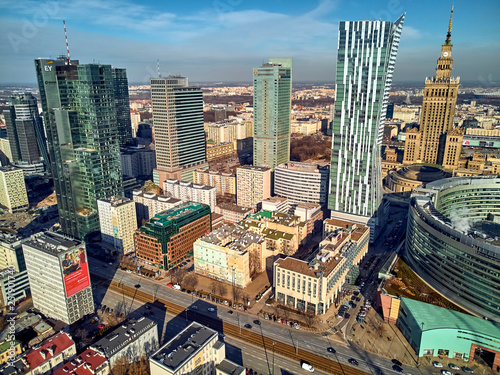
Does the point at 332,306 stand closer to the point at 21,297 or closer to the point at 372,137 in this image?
the point at 372,137

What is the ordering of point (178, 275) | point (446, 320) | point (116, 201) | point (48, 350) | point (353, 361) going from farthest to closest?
1. point (116, 201)
2. point (178, 275)
3. point (446, 320)
4. point (353, 361)
5. point (48, 350)

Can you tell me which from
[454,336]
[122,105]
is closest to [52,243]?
[454,336]

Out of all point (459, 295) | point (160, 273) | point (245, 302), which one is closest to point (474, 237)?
point (459, 295)

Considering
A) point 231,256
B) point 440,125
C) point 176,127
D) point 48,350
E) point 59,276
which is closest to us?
point 48,350

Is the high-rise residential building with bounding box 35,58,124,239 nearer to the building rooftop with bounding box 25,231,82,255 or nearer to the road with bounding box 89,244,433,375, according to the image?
the road with bounding box 89,244,433,375

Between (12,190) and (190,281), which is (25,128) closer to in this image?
(12,190)

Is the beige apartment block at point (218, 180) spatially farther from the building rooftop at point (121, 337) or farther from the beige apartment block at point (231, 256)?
the building rooftop at point (121, 337)

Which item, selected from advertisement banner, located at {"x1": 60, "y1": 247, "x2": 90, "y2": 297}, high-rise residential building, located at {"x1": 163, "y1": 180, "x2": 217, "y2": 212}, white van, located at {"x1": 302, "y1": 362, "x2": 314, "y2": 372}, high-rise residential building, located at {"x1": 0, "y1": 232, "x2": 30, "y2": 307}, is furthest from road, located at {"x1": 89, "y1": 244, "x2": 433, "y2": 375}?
high-rise residential building, located at {"x1": 163, "y1": 180, "x2": 217, "y2": 212}

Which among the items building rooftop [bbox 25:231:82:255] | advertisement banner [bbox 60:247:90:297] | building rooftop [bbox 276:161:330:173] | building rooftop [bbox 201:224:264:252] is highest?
building rooftop [bbox 276:161:330:173]
